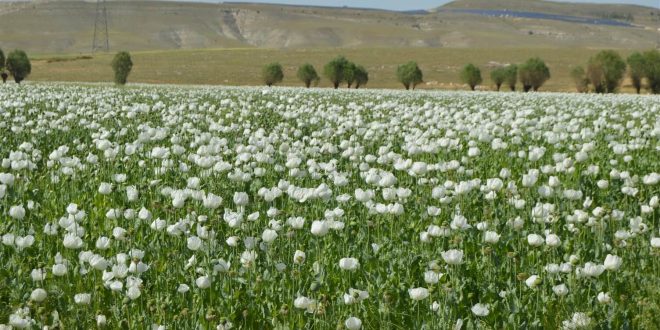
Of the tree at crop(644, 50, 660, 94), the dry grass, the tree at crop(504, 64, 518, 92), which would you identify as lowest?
the dry grass

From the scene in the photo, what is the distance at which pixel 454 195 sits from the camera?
7.91 m

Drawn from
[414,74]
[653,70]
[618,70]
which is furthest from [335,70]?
[653,70]

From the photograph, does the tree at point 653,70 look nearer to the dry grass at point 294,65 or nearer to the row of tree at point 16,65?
the dry grass at point 294,65

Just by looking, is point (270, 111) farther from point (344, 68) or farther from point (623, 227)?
point (344, 68)

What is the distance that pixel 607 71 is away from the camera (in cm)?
8256

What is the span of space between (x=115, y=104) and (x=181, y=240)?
48.2ft

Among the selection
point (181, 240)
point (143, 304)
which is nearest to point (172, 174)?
point (181, 240)

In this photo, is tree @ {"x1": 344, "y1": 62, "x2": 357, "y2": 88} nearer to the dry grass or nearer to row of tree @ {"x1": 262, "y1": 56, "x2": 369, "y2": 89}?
row of tree @ {"x1": 262, "y1": 56, "x2": 369, "y2": 89}

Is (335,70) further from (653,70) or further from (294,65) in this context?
(294,65)

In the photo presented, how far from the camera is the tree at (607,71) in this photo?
82.0m

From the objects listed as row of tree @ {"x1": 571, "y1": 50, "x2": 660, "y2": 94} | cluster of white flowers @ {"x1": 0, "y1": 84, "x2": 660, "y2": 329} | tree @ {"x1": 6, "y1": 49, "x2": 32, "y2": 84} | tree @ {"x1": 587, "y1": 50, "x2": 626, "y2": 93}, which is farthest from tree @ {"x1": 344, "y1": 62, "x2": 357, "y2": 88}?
cluster of white flowers @ {"x1": 0, "y1": 84, "x2": 660, "y2": 329}

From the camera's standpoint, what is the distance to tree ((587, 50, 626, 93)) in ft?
269

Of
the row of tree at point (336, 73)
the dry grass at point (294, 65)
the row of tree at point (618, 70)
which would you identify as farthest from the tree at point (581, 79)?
the row of tree at point (336, 73)

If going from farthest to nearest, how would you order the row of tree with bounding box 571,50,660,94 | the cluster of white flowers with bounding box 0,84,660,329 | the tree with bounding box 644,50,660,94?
1. the tree with bounding box 644,50,660,94
2. the row of tree with bounding box 571,50,660,94
3. the cluster of white flowers with bounding box 0,84,660,329
